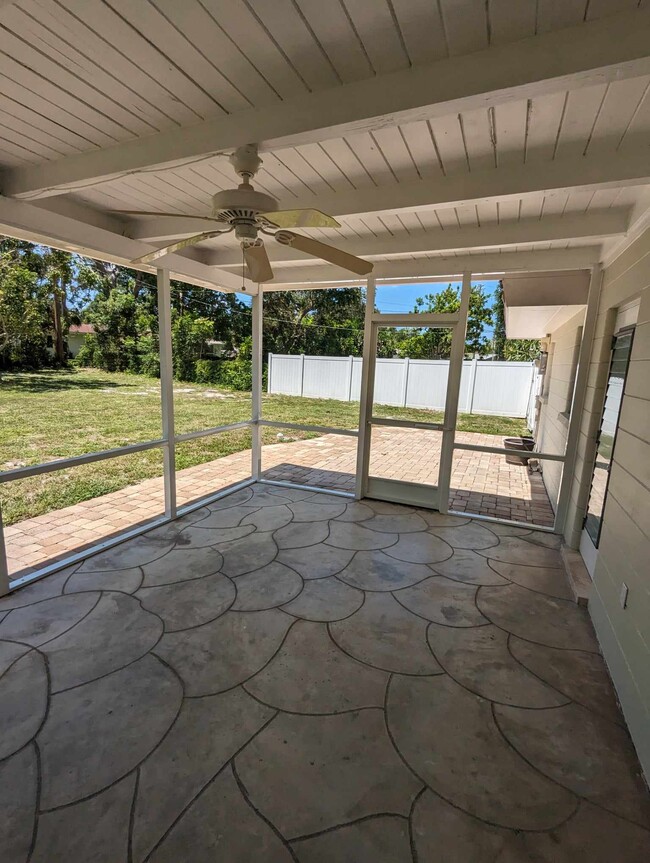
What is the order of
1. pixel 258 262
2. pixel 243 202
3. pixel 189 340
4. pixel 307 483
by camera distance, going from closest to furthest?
pixel 243 202 < pixel 258 262 < pixel 307 483 < pixel 189 340

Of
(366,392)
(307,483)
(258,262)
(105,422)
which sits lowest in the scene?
(307,483)

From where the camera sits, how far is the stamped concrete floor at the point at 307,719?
1.29 metres

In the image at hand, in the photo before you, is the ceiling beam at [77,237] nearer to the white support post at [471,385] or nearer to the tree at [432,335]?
the tree at [432,335]

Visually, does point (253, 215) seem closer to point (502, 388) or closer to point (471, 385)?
point (471, 385)

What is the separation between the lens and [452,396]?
4000mm

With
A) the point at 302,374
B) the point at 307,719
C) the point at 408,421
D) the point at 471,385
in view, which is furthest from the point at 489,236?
the point at 307,719

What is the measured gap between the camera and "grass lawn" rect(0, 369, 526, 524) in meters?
4.43

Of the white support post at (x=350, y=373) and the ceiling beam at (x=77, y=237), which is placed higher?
the ceiling beam at (x=77, y=237)

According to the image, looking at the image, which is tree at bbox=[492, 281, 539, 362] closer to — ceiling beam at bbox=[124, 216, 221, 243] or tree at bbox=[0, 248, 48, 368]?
ceiling beam at bbox=[124, 216, 221, 243]

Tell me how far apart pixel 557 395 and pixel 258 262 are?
442 cm

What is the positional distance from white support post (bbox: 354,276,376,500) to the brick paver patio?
0.55 feet

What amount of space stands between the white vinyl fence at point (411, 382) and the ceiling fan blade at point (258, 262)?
2217 millimetres

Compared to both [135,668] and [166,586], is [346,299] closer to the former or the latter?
[166,586]

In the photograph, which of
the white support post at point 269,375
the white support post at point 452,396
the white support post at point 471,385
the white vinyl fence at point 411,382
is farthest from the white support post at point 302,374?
the white support post at point 471,385
